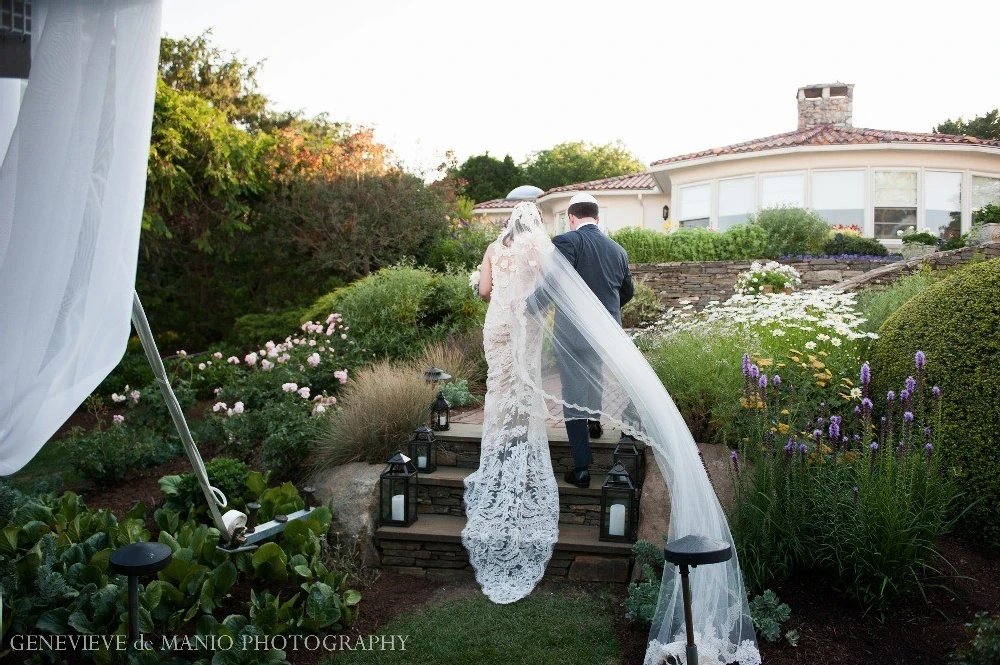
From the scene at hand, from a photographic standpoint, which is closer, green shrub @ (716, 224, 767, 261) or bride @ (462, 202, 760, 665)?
bride @ (462, 202, 760, 665)

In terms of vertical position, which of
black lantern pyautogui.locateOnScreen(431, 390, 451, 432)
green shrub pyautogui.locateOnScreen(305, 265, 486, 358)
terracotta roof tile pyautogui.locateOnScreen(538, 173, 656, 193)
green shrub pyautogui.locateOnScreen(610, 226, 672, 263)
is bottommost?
black lantern pyautogui.locateOnScreen(431, 390, 451, 432)

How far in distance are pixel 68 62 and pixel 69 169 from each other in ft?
1.03

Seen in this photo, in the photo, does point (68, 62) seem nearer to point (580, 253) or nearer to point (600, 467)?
point (580, 253)

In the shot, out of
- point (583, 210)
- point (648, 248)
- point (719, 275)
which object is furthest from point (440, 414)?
point (648, 248)

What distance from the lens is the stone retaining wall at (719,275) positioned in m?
12.7

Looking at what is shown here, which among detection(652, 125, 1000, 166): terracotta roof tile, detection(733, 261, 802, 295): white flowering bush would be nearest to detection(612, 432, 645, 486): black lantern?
detection(733, 261, 802, 295): white flowering bush

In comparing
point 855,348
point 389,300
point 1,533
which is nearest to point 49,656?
point 1,533

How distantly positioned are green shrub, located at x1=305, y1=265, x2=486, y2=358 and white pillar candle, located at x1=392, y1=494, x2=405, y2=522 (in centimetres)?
360

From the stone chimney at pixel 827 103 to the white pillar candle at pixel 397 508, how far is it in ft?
63.3

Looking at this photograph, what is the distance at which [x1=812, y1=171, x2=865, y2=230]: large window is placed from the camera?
17250 mm

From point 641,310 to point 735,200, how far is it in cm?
901

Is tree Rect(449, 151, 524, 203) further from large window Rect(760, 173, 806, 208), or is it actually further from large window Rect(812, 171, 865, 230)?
large window Rect(812, 171, 865, 230)

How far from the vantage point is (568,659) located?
3574 mm

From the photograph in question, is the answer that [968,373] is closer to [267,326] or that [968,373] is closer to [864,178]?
[267,326]
